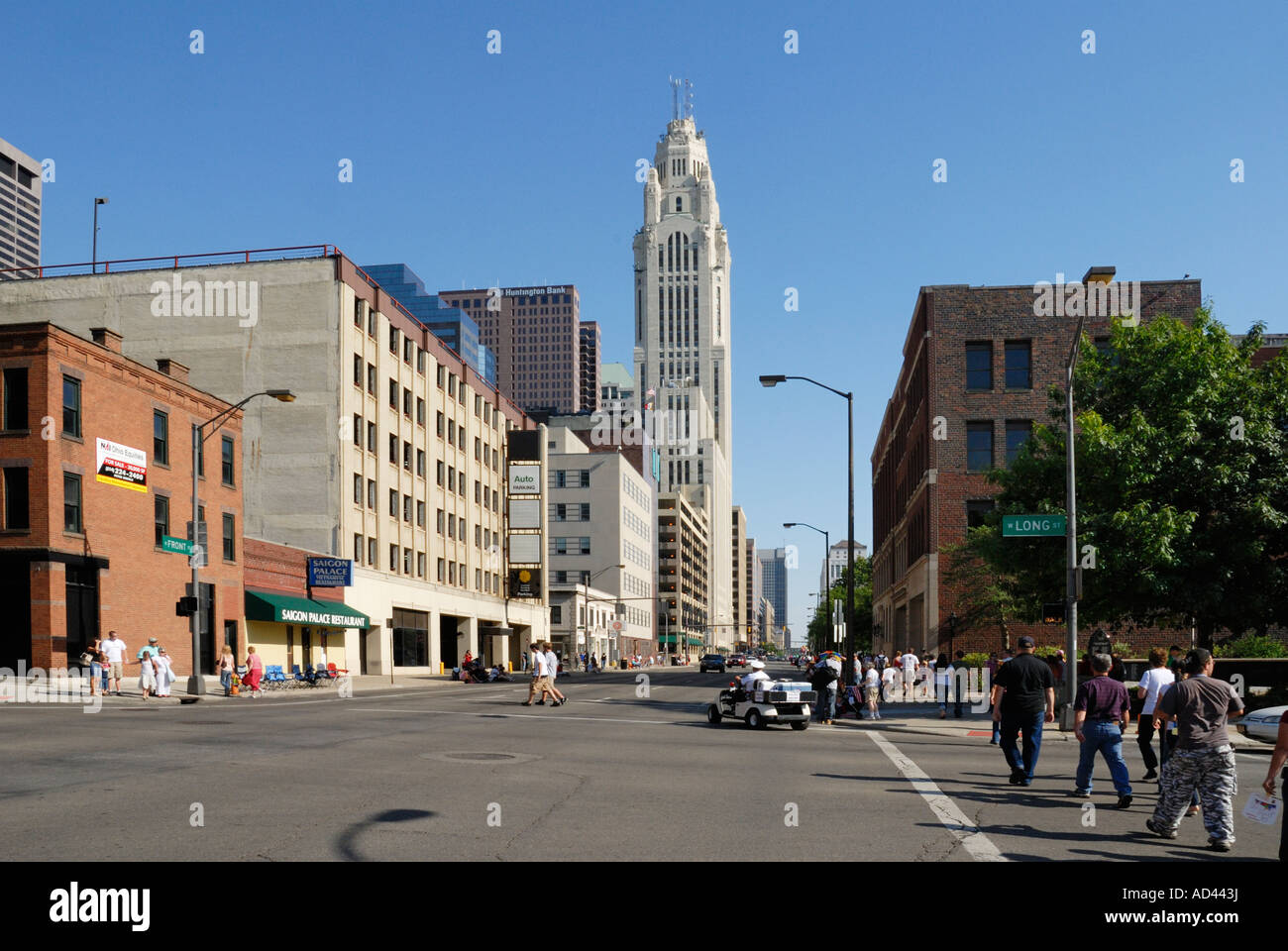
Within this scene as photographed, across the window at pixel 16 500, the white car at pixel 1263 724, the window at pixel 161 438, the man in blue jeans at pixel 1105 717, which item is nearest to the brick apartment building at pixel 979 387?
the white car at pixel 1263 724

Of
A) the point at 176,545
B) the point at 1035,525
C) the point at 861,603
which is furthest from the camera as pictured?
the point at 861,603

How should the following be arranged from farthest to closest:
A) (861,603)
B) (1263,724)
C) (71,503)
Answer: (861,603)
(71,503)
(1263,724)

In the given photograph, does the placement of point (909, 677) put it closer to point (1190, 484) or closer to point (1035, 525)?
point (1190, 484)

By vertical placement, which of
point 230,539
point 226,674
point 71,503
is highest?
point 71,503

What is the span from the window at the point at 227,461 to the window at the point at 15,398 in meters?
10.8

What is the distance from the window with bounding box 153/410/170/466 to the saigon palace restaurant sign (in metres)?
1.23

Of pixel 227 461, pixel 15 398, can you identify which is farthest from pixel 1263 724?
pixel 227 461

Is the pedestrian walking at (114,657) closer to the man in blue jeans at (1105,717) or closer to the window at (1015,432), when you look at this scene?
the man in blue jeans at (1105,717)

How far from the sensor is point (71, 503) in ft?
127

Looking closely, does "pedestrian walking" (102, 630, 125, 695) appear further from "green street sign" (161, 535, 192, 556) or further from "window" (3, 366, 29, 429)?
"window" (3, 366, 29, 429)

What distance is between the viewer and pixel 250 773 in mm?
14562

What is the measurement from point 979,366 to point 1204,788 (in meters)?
45.7
